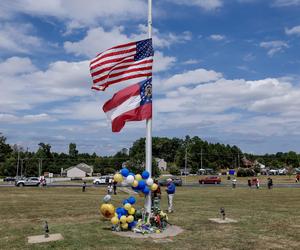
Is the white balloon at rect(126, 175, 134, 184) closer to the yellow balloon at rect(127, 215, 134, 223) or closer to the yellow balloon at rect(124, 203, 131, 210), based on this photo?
the yellow balloon at rect(124, 203, 131, 210)

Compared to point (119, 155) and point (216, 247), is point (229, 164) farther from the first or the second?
point (216, 247)

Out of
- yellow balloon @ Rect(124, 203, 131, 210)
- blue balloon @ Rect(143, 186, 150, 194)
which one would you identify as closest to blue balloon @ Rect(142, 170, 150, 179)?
blue balloon @ Rect(143, 186, 150, 194)

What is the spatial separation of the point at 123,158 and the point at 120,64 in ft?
424

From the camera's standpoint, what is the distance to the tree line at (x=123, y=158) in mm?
120500

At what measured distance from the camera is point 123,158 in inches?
5610

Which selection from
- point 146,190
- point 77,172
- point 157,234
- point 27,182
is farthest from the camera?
point 77,172

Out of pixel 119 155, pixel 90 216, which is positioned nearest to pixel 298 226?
pixel 90 216

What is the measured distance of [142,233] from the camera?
1355 centimetres

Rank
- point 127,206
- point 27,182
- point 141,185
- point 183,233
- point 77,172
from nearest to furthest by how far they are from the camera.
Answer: point 183,233 → point 141,185 → point 127,206 → point 27,182 → point 77,172

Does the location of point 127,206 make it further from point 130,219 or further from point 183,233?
point 183,233

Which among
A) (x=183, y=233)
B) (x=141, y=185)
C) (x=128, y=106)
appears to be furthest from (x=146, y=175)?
(x=128, y=106)

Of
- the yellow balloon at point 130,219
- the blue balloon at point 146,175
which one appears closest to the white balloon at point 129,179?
the blue balloon at point 146,175

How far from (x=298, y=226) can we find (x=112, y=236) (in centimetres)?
708

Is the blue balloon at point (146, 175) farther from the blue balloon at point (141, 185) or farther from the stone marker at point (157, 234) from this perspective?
the stone marker at point (157, 234)
